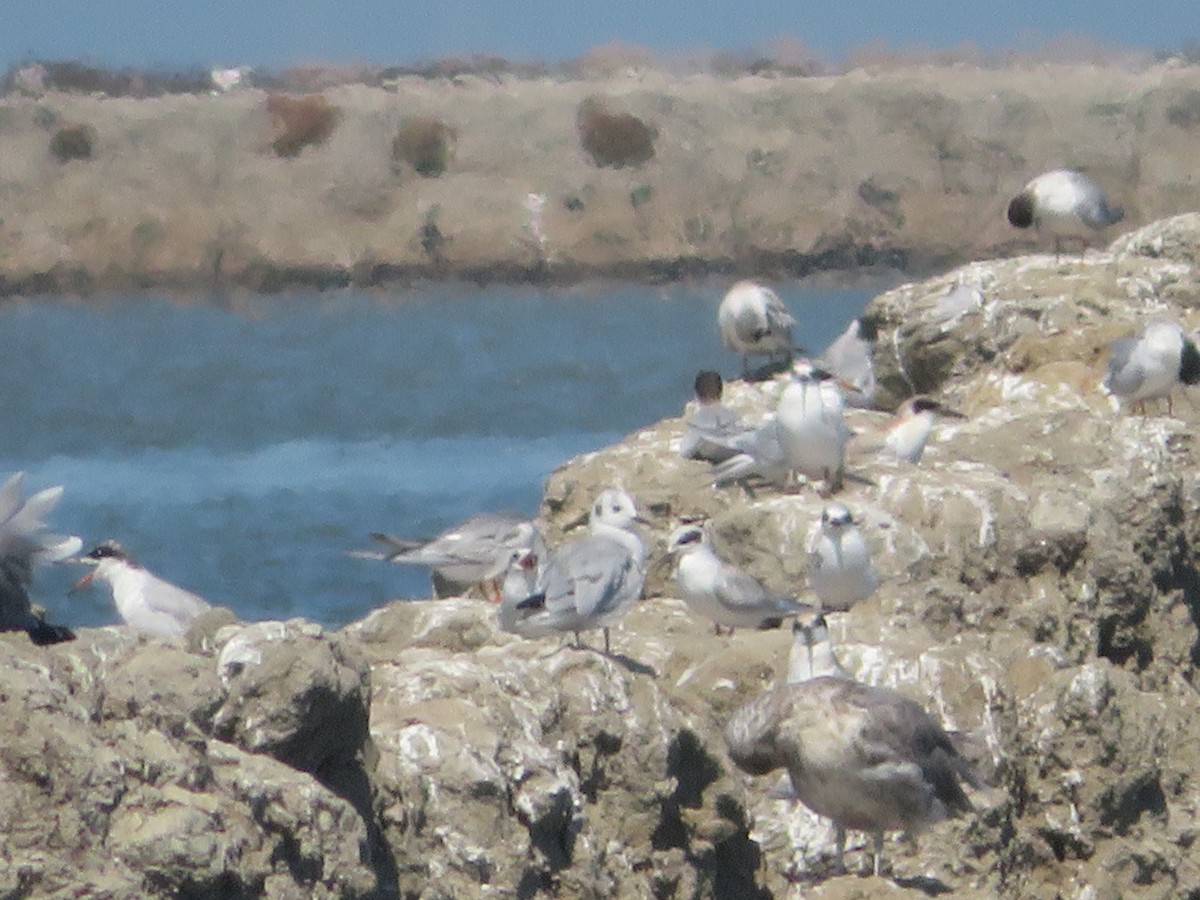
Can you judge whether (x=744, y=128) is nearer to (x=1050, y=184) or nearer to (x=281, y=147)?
(x=281, y=147)

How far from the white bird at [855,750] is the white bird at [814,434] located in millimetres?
2668

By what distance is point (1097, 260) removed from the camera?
1303 cm

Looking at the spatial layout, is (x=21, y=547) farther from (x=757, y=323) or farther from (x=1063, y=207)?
(x=1063, y=207)

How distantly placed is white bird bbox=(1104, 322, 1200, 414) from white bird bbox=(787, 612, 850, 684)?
13.1 ft

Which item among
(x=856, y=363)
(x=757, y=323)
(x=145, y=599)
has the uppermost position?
(x=757, y=323)

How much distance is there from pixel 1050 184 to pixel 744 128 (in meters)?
36.8

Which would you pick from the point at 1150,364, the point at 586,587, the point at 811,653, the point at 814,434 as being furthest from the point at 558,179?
the point at 811,653

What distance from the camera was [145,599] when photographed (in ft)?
33.9

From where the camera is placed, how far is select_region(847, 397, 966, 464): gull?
1017cm

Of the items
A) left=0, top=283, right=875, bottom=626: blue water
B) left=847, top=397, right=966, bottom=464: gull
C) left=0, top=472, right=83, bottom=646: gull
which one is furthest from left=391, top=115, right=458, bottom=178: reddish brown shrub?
left=0, top=472, right=83, bottom=646: gull

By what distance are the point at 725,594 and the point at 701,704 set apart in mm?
923

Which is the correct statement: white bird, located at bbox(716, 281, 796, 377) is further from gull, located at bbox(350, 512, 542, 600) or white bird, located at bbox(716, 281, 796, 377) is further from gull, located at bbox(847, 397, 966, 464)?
gull, located at bbox(350, 512, 542, 600)

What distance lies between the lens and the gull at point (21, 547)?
5797 mm

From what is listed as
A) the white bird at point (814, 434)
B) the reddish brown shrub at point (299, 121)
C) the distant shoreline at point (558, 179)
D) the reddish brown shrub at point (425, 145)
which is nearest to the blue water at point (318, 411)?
the distant shoreline at point (558, 179)
